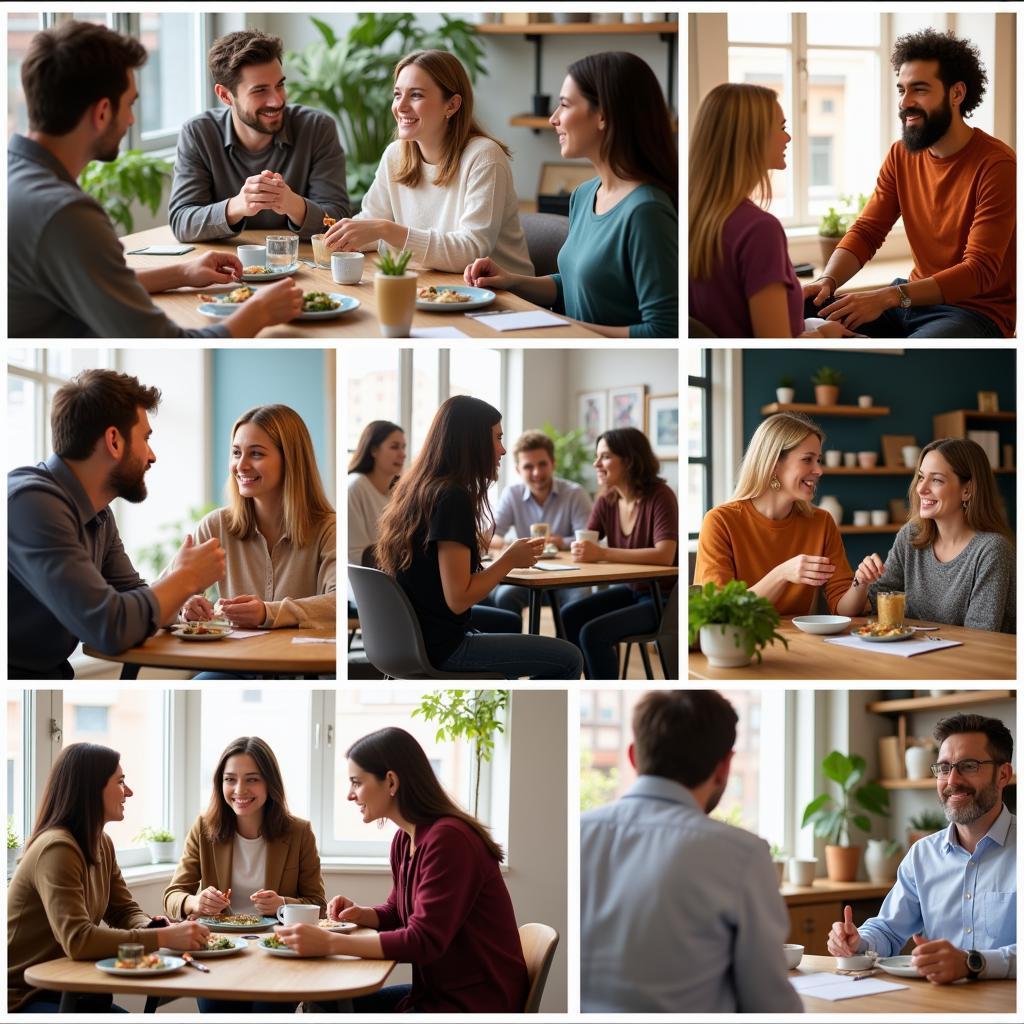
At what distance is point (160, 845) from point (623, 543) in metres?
2.12

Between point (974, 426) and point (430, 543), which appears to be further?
point (974, 426)

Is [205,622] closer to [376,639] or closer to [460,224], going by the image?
[376,639]

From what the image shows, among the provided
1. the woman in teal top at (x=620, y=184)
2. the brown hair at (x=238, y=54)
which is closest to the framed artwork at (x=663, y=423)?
the brown hair at (x=238, y=54)

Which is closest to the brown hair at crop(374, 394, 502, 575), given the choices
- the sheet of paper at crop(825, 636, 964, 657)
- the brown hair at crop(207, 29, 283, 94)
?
the sheet of paper at crop(825, 636, 964, 657)

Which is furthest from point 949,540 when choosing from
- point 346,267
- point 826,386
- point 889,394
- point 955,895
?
point 889,394

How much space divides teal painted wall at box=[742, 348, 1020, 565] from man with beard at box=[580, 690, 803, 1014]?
13.9ft

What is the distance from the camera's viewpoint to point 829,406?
6.06 m

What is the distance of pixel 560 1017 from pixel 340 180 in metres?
2.24

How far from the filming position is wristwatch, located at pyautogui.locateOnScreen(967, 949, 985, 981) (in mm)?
2434

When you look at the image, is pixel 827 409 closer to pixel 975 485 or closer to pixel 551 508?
pixel 551 508

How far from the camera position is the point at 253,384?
651 centimetres

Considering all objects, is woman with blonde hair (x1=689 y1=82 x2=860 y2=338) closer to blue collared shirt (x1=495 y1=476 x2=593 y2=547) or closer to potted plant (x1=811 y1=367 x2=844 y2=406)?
blue collared shirt (x1=495 y1=476 x2=593 y2=547)

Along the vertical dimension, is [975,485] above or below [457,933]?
above

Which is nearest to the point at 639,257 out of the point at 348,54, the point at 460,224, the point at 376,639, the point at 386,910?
the point at 460,224
